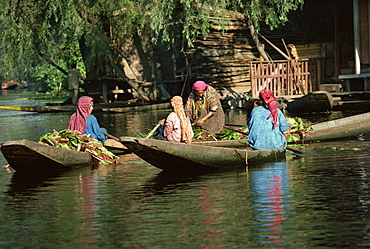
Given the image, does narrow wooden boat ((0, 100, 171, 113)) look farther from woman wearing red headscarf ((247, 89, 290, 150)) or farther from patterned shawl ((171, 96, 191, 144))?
woman wearing red headscarf ((247, 89, 290, 150))

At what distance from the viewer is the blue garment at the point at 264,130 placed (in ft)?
34.4

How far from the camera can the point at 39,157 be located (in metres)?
10.9

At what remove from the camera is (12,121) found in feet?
83.1

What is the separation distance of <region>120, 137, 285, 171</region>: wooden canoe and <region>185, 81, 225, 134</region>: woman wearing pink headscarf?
2060 mm

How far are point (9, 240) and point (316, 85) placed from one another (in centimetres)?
1859

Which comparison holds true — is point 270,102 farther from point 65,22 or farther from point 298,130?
point 65,22

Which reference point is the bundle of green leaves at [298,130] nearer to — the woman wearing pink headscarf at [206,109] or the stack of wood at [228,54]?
the woman wearing pink headscarf at [206,109]

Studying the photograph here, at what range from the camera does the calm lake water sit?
245 inches

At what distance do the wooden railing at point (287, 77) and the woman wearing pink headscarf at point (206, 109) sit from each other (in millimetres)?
10383

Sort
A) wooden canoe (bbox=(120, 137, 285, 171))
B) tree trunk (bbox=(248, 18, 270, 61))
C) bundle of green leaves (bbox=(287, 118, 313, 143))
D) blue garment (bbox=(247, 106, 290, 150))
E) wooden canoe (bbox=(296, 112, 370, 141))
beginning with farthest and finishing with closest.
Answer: tree trunk (bbox=(248, 18, 270, 61))
wooden canoe (bbox=(296, 112, 370, 141))
bundle of green leaves (bbox=(287, 118, 313, 143))
blue garment (bbox=(247, 106, 290, 150))
wooden canoe (bbox=(120, 137, 285, 171))

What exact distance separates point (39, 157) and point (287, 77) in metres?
14.1

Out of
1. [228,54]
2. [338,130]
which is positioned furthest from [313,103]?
[338,130]

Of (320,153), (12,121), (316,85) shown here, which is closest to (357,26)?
(316,85)

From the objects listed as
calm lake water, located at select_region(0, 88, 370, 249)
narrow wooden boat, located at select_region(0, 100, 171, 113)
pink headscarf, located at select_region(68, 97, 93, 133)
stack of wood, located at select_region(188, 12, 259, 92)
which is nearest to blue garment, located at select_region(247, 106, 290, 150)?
calm lake water, located at select_region(0, 88, 370, 249)
